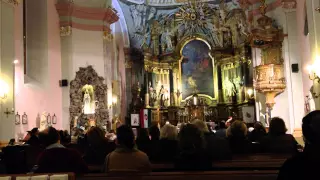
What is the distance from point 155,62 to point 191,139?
21715 mm

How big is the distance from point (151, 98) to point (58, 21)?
9.38 m

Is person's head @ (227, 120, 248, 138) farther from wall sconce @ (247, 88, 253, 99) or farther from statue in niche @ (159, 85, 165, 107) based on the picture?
statue in niche @ (159, 85, 165, 107)

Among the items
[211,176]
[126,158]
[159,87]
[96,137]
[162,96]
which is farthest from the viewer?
[159,87]

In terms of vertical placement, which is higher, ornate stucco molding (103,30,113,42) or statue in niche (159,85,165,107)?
ornate stucco molding (103,30,113,42)

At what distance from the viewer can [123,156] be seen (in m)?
4.35

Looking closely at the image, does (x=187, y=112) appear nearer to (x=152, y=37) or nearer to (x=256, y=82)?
(x=152, y=37)

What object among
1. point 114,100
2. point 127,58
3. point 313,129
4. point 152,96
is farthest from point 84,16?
point 313,129

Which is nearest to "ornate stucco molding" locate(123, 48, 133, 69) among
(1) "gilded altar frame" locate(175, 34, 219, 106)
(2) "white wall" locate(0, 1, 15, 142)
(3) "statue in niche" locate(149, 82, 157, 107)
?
(3) "statue in niche" locate(149, 82, 157, 107)

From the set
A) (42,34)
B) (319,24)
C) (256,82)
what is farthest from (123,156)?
(42,34)

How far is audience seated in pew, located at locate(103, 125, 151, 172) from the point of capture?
4.32 m

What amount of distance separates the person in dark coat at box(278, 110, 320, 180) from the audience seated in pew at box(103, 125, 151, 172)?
7.05 feet

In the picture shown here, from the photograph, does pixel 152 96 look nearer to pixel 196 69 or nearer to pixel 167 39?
pixel 196 69

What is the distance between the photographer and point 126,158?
4340mm

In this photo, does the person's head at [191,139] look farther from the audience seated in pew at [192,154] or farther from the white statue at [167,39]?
the white statue at [167,39]
